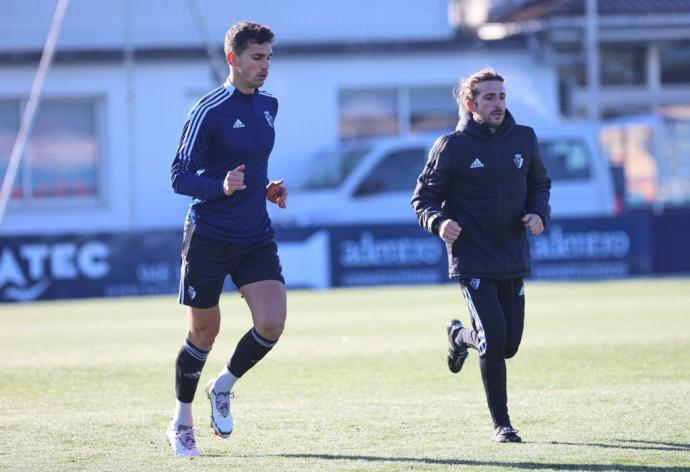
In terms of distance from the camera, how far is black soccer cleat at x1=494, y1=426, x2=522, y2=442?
7.54m

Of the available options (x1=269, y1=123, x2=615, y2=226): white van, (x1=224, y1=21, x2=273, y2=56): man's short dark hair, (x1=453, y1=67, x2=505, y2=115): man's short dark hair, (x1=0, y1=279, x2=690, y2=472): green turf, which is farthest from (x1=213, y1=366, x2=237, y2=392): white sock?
(x1=269, y1=123, x2=615, y2=226): white van

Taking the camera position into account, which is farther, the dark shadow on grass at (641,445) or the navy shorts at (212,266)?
the navy shorts at (212,266)

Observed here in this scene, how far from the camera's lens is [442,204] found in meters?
8.10

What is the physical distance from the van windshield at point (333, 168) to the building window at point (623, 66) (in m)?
10.2

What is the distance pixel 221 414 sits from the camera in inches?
301

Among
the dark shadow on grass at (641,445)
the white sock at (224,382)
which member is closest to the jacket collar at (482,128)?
the dark shadow on grass at (641,445)

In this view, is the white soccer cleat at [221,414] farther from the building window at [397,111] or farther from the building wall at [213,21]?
the building window at [397,111]

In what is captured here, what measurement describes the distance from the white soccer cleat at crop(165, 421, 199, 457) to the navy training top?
41.1 inches

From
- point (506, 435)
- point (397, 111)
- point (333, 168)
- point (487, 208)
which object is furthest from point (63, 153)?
point (506, 435)

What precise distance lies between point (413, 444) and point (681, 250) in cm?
1702

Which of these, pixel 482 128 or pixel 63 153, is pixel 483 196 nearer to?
pixel 482 128

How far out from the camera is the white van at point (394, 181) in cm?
2381

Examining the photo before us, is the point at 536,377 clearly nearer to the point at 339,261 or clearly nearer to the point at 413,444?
the point at 413,444

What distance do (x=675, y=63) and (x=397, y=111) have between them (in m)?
7.90
